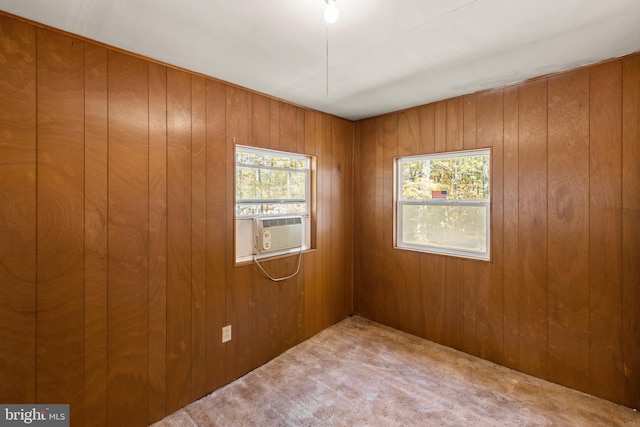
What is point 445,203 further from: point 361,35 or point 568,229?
point 361,35

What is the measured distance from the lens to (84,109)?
1.67m

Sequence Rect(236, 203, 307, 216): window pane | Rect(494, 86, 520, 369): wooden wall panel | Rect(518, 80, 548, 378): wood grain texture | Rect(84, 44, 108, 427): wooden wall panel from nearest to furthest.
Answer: Rect(84, 44, 108, 427): wooden wall panel → Rect(518, 80, 548, 378): wood grain texture → Rect(494, 86, 520, 369): wooden wall panel → Rect(236, 203, 307, 216): window pane

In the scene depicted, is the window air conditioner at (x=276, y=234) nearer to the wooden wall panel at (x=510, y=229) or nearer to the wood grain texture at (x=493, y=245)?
the wood grain texture at (x=493, y=245)

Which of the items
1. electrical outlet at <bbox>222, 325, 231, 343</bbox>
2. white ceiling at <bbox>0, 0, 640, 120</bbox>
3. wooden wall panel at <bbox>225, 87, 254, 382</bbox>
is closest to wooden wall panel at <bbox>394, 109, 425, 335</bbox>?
white ceiling at <bbox>0, 0, 640, 120</bbox>

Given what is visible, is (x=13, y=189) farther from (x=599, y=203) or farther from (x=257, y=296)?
(x=599, y=203)

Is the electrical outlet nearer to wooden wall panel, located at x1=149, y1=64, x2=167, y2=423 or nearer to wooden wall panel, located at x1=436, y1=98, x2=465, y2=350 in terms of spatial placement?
wooden wall panel, located at x1=149, y1=64, x2=167, y2=423

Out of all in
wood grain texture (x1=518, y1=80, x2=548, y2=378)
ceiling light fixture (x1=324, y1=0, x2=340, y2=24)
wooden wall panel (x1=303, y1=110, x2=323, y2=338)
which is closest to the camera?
ceiling light fixture (x1=324, y1=0, x2=340, y2=24)

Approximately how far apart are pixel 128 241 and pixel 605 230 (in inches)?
128

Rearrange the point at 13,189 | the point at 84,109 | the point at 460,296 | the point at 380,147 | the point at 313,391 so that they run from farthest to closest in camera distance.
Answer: the point at 380,147, the point at 460,296, the point at 313,391, the point at 84,109, the point at 13,189

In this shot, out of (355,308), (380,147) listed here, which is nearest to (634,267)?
(380,147)

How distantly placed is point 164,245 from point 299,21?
1.62 meters

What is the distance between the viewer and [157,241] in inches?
77.3

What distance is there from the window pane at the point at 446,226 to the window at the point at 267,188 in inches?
44.1
